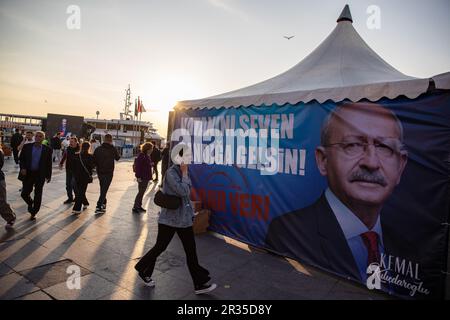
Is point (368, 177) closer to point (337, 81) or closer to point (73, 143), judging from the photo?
point (337, 81)

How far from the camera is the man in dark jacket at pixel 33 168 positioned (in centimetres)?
600

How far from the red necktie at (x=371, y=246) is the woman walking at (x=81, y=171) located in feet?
21.0

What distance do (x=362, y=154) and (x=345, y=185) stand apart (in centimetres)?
55

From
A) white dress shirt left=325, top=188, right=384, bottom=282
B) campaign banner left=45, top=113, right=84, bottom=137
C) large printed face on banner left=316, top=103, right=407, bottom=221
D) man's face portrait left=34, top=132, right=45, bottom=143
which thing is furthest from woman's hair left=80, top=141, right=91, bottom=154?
campaign banner left=45, top=113, right=84, bottom=137

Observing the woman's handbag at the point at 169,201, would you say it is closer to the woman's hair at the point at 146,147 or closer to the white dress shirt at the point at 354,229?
the white dress shirt at the point at 354,229

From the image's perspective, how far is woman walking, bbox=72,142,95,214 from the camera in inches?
272

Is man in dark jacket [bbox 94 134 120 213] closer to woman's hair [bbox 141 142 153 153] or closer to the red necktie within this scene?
woman's hair [bbox 141 142 153 153]

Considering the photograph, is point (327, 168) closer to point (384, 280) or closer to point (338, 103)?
point (338, 103)

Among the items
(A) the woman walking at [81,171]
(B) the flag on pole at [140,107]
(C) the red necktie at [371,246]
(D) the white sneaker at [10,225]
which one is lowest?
(D) the white sneaker at [10,225]

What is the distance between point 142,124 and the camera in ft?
171

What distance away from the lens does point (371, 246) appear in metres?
4.03

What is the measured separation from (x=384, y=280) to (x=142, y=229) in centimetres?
468

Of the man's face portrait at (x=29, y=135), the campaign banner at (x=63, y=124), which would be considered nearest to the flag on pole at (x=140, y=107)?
the campaign banner at (x=63, y=124)

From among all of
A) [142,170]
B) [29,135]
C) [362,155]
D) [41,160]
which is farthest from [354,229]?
[29,135]
